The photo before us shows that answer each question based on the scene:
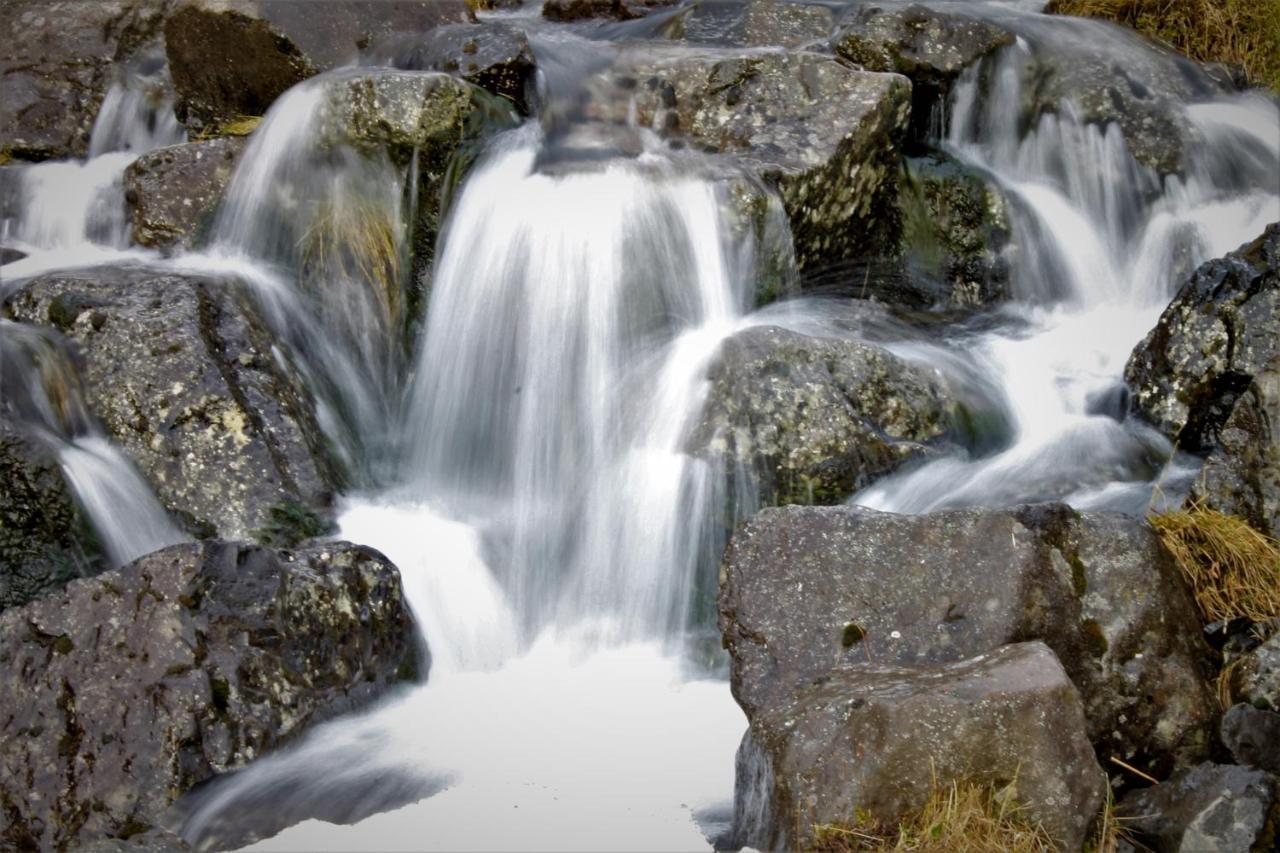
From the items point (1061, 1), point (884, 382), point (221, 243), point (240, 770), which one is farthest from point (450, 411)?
A: point (1061, 1)

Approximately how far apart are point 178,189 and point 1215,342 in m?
5.24

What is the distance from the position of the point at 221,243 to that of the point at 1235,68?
6.40m

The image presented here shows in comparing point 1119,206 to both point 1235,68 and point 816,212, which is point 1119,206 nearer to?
point 1235,68

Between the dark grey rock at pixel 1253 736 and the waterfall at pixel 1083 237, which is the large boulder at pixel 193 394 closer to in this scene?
the waterfall at pixel 1083 237

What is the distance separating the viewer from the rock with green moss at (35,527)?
516cm

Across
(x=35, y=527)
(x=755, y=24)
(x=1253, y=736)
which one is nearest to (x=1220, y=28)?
(x=755, y=24)

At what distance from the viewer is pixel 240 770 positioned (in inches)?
167

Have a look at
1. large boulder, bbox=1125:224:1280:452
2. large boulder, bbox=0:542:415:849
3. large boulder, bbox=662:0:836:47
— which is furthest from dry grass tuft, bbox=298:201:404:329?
large boulder, bbox=1125:224:1280:452

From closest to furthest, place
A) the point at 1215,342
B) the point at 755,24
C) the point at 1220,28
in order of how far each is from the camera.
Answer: the point at 1215,342
the point at 755,24
the point at 1220,28

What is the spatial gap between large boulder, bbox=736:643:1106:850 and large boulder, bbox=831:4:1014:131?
17.3 feet

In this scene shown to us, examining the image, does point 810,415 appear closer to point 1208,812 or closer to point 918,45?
point 1208,812

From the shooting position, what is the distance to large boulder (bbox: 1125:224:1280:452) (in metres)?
5.81

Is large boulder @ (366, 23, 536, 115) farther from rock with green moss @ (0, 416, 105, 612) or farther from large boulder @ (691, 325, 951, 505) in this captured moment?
rock with green moss @ (0, 416, 105, 612)

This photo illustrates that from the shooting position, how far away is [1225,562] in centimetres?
468
